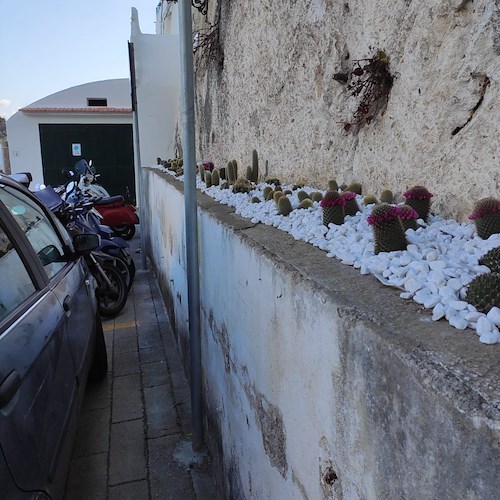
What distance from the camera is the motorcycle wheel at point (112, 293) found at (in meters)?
5.44

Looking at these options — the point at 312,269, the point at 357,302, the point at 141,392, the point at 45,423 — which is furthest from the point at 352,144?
the point at 141,392

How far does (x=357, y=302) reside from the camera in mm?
1237

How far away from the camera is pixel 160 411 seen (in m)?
3.47

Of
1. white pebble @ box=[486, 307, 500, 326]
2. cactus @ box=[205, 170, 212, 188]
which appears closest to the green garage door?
cactus @ box=[205, 170, 212, 188]

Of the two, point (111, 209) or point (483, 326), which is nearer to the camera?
point (483, 326)

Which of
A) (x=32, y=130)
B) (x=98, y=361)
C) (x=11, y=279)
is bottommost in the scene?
(x=98, y=361)

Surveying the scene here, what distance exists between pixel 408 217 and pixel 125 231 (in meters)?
8.27

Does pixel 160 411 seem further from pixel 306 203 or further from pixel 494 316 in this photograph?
pixel 494 316

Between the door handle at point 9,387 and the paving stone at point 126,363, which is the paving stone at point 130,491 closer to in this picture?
the door handle at point 9,387

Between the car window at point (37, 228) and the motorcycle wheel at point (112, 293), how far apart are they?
2309 mm

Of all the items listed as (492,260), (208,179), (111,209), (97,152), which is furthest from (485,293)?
(97,152)

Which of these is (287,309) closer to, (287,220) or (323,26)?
(287,220)

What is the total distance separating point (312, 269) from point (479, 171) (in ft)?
3.11

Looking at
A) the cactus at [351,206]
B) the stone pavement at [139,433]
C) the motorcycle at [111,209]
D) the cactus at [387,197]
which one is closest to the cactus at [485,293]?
the cactus at [351,206]
